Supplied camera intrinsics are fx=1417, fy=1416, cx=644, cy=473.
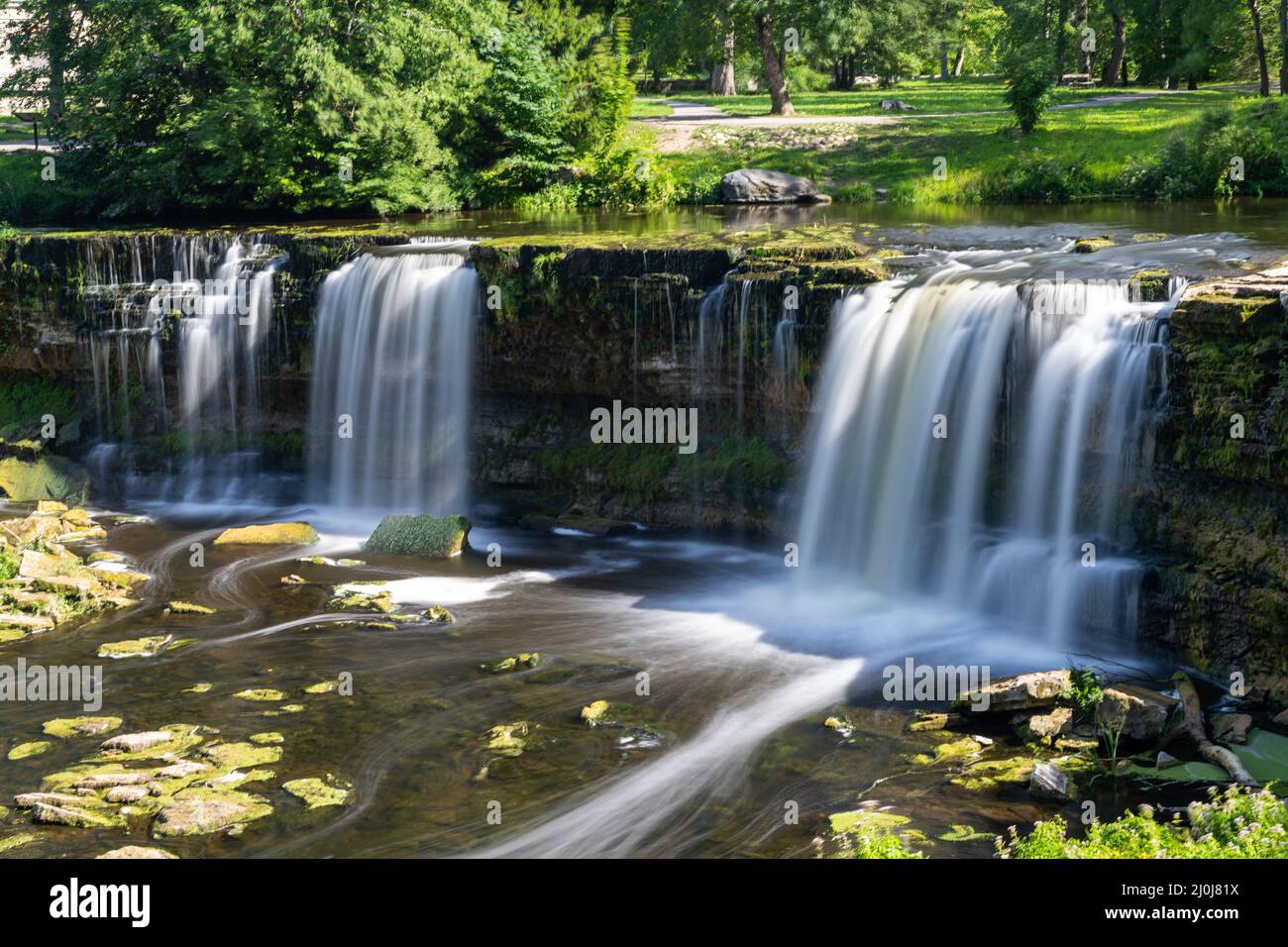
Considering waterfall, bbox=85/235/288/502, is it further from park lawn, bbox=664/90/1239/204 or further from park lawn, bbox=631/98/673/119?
park lawn, bbox=631/98/673/119

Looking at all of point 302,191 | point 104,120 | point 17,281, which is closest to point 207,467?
point 17,281

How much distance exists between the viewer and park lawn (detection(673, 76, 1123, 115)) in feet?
143

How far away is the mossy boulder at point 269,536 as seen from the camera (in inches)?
843

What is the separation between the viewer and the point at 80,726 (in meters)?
14.7

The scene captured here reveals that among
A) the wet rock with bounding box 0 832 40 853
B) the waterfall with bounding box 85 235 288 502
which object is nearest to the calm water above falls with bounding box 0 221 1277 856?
the wet rock with bounding box 0 832 40 853

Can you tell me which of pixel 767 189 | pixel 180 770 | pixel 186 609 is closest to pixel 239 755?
pixel 180 770

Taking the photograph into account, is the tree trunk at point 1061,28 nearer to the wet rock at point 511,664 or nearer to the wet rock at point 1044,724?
the wet rock at point 511,664

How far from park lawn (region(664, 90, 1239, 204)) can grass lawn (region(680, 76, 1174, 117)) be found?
12.6 feet

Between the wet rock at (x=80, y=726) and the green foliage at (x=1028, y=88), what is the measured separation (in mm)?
→ 28531

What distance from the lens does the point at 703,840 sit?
12.2m

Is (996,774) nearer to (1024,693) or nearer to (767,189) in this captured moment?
(1024,693)

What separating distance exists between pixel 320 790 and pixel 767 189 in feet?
77.6

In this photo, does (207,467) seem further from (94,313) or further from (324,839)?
(324,839)

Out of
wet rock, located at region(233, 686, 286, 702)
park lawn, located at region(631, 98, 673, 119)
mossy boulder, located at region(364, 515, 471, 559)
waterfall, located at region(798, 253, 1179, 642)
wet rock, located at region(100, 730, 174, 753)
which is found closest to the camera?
wet rock, located at region(100, 730, 174, 753)
